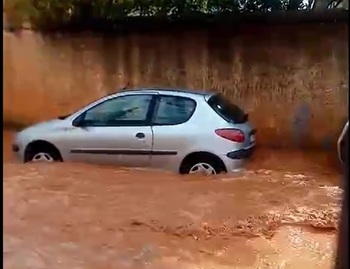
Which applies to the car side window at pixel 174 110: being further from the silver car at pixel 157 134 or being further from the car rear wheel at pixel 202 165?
the car rear wheel at pixel 202 165

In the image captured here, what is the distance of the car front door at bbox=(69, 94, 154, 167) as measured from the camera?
20.0 ft

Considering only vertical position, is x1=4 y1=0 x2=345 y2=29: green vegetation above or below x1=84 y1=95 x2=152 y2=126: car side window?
above

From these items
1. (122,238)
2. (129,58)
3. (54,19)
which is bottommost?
(122,238)

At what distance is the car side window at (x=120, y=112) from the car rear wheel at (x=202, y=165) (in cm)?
61

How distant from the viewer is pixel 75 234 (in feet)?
14.3

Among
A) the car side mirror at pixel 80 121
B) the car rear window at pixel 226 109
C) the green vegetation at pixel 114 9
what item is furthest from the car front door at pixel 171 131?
the green vegetation at pixel 114 9

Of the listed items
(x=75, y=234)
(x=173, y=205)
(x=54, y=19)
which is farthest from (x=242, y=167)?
(x=54, y=19)

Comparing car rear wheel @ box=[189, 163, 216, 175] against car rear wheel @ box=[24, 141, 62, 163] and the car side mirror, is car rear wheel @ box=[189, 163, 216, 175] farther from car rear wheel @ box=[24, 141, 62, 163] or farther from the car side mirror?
car rear wheel @ box=[24, 141, 62, 163]

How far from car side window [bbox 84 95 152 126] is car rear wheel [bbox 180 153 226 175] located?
0.61 metres

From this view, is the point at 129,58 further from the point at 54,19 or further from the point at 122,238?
the point at 122,238

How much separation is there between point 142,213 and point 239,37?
2982 mm

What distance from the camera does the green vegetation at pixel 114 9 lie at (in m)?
6.95

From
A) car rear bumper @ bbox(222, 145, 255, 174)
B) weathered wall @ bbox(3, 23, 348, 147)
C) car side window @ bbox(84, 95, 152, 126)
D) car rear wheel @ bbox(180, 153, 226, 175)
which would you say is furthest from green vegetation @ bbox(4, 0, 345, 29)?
car rear wheel @ bbox(180, 153, 226, 175)

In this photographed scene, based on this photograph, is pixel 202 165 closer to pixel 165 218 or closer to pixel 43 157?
pixel 165 218
